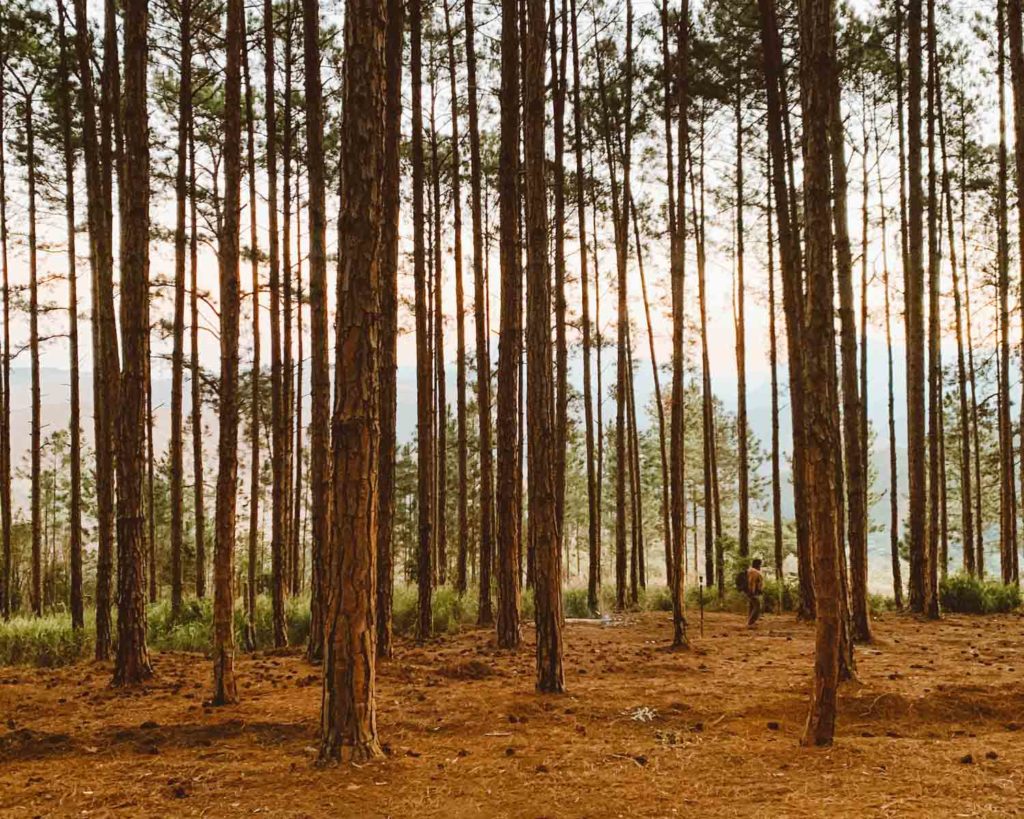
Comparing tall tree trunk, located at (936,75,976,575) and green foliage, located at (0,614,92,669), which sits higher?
tall tree trunk, located at (936,75,976,575)

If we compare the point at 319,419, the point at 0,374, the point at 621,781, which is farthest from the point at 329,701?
the point at 0,374

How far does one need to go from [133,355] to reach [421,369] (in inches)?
188

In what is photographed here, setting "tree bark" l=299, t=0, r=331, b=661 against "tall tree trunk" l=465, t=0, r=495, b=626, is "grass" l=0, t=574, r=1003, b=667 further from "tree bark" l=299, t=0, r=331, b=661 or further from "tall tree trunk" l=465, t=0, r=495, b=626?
"tree bark" l=299, t=0, r=331, b=661

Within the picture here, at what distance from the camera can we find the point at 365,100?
16.6 ft

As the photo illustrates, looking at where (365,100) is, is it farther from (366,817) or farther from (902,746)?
(902,746)

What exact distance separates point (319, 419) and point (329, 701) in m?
5.05

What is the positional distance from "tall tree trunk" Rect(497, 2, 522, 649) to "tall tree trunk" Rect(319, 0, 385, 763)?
4257mm

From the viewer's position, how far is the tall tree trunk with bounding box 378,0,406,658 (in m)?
8.65

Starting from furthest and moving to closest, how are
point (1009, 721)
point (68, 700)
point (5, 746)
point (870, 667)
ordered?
point (870, 667), point (68, 700), point (1009, 721), point (5, 746)

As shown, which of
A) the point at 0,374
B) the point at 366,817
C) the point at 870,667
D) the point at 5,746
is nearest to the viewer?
the point at 366,817

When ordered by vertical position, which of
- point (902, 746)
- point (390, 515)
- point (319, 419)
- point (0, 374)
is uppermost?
point (0, 374)

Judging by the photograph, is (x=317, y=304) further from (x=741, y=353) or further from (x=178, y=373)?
(x=741, y=353)

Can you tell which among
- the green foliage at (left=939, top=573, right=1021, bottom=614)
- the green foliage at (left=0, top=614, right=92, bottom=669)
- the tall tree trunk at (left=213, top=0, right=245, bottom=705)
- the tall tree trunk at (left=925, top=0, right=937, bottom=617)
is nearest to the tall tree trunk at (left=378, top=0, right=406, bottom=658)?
the tall tree trunk at (left=213, top=0, right=245, bottom=705)

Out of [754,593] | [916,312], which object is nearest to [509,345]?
[754,593]
